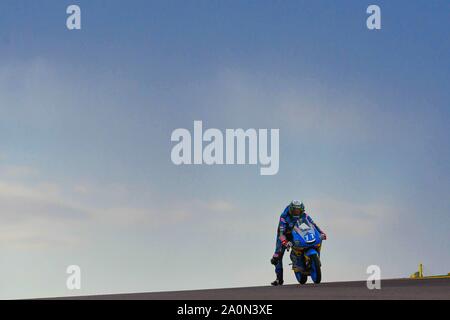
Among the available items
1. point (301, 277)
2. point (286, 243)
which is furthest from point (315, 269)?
point (286, 243)

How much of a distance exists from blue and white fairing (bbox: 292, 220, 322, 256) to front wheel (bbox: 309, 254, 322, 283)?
127mm

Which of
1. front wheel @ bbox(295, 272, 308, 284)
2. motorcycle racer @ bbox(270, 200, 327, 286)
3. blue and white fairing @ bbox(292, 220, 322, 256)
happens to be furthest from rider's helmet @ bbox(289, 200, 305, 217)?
front wheel @ bbox(295, 272, 308, 284)

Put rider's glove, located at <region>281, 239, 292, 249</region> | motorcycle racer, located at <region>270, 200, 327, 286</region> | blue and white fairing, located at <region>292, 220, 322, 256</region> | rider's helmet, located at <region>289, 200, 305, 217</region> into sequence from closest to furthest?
1. blue and white fairing, located at <region>292, 220, 322, 256</region>
2. rider's glove, located at <region>281, 239, 292, 249</region>
3. motorcycle racer, located at <region>270, 200, 327, 286</region>
4. rider's helmet, located at <region>289, 200, 305, 217</region>

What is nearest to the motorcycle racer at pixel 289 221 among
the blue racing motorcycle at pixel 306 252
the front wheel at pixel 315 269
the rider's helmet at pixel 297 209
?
the rider's helmet at pixel 297 209

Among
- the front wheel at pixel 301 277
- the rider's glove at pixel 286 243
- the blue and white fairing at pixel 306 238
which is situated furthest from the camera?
the rider's glove at pixel 286 243

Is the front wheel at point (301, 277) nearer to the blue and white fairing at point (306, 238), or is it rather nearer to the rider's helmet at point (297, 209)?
the blue and white fairing at point (306, 238)

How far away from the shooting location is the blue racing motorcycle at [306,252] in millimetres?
18609

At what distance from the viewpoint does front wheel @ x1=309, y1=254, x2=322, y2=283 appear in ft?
60.7

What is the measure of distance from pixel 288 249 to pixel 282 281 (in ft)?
3.73

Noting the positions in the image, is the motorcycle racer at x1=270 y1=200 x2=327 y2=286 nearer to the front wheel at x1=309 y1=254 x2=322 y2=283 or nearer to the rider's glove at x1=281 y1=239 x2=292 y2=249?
the rider's glove at x1=281 y1=239 x2=292 y2=249

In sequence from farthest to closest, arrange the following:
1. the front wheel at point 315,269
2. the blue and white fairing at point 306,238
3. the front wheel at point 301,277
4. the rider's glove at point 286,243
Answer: the rider's glove at point 286,243, the front wheel at point 301,277, the blue and white fairing at point 306,238, the front wheel at point 315,269

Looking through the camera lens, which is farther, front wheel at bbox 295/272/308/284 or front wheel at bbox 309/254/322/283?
front wheel at bbox 295/272/308/284
